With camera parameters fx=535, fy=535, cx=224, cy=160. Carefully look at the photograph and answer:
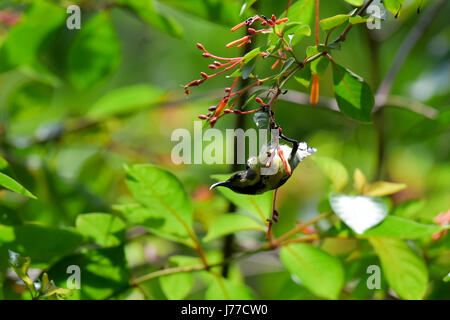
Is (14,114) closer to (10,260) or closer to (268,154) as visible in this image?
(10,260)

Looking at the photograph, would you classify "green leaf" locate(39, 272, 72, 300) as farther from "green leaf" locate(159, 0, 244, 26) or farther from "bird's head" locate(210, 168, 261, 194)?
"green leaf" locate(159, 0, 244, 26)

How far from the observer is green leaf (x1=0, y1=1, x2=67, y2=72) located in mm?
725

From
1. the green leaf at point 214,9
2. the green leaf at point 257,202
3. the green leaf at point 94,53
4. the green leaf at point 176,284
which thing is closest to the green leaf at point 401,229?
the green leaf at point 257,202

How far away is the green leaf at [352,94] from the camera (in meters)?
0.51

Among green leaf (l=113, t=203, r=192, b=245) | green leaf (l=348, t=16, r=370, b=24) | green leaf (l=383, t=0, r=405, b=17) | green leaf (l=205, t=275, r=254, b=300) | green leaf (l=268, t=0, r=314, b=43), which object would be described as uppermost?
green leaf (l=268, t=0, r=314, b=43)

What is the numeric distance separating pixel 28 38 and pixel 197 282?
80 cm

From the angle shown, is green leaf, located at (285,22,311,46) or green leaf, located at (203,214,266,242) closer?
green leaf, located at (285,22,311,46)

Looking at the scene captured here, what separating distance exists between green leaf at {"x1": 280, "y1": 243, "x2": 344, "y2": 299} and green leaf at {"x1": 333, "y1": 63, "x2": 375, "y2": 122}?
19cm

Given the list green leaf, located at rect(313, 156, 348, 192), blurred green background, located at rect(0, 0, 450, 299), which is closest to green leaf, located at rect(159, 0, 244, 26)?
blurred green background, located at rect(0, 0, 450, 299)

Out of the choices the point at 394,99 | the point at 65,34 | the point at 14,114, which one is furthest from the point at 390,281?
the point at 65,34

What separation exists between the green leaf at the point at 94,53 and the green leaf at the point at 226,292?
16.0 inches

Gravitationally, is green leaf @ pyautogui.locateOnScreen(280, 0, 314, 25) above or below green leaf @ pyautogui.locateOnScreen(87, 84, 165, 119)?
below

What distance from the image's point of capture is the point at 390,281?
0.62 metres

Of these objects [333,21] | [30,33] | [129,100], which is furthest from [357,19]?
[129,100]
